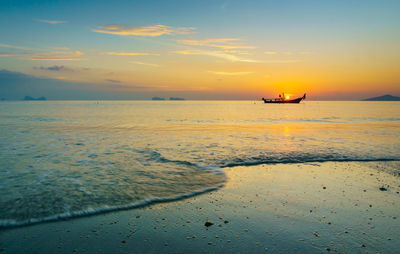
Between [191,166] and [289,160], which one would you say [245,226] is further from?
[289,160]

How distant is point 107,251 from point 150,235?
1.07m

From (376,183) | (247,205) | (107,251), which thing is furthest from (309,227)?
(376,183)

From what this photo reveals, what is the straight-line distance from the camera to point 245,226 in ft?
21.3

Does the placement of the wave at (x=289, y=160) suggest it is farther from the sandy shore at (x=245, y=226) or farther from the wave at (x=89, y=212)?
the wave at (x=89, y=212)

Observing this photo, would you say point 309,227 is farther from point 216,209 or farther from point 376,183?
point 376,183

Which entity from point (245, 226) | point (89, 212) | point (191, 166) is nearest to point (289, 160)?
point (191, 166)

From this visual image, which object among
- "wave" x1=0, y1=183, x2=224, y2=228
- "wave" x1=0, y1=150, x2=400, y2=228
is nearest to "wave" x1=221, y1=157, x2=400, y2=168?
"wave" x1=0, y1=150, x2=400, y2=228

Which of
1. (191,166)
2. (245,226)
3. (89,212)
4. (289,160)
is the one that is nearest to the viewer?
(245,226)

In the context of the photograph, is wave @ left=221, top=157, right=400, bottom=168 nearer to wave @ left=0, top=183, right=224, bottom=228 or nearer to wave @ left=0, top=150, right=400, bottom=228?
wave @ left=0, top=150, right=400, bottom=228

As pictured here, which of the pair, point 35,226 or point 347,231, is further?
point 35,226

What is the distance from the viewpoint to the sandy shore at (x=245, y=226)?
5508 millimetres

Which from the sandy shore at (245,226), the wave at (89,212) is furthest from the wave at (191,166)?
the sandy shore at (245,226)

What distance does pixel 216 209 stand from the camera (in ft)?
25.2

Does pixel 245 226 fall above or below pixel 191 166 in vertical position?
above
